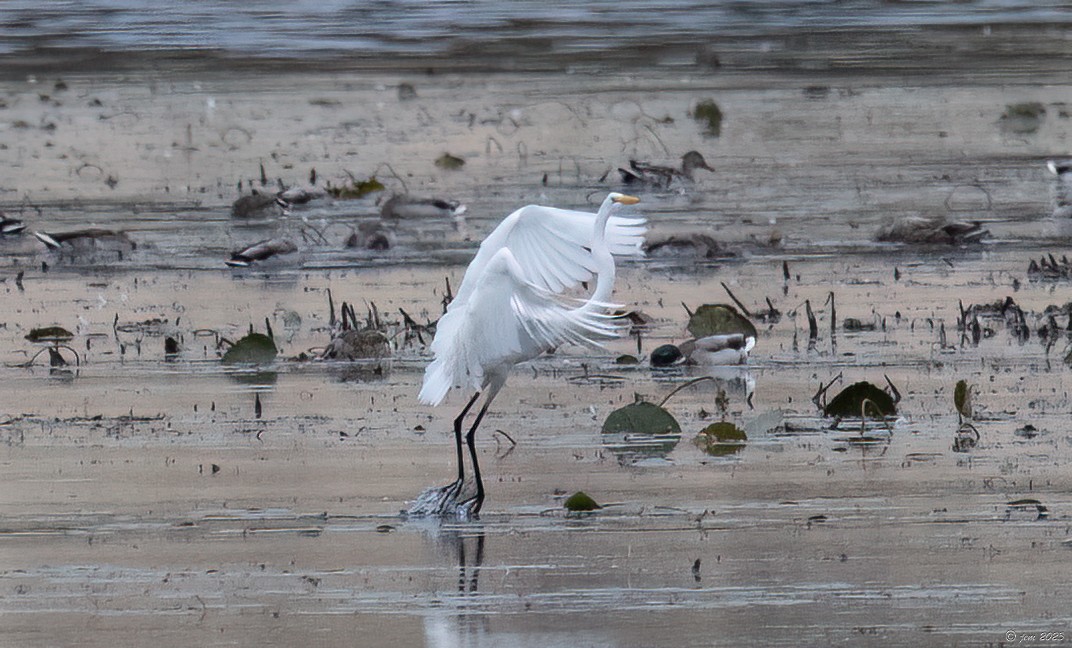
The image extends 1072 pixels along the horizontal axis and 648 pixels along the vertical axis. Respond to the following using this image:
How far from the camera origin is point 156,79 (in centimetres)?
2420

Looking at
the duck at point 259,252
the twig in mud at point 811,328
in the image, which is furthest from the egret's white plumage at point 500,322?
the duck at point 259,252

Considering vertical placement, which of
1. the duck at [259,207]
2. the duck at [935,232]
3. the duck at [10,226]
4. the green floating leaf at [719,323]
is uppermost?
the duck at [259,207]

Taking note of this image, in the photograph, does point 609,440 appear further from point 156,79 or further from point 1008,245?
point 156,79

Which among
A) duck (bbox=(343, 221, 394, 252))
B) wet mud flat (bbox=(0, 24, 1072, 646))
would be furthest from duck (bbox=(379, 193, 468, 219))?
duck (bbox=(343, 221, 394, 252))

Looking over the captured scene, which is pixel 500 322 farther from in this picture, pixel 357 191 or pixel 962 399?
pixel 357 191

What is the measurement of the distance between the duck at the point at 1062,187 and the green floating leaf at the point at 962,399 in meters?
7.11

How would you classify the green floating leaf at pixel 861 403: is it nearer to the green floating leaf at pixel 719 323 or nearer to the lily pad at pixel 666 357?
the lily pad at pixel 666 357

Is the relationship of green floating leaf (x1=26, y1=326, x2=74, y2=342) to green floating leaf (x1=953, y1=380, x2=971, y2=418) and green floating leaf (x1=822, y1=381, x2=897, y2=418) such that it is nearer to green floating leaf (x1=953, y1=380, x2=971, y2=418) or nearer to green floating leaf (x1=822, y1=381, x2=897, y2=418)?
green floating leaf (x1=822, y1=381, x2=897, y2=418)

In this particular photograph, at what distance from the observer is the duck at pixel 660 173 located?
1741cm

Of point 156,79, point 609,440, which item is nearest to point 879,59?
point 156,79

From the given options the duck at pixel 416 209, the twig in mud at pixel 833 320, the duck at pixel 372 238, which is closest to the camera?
the twig in mud at pixel 833 320

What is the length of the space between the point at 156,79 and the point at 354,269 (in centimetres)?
1077

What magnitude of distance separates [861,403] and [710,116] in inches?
476

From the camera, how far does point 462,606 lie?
6.57m
